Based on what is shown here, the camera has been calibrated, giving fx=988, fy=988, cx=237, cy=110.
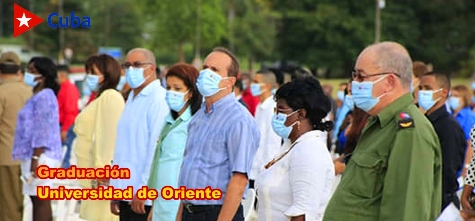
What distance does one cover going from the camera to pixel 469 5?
71.5 meters

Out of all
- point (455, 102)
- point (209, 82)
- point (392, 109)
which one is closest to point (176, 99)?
point (209, 82)

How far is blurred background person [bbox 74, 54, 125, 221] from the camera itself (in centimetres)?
867

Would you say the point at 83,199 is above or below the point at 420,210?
below

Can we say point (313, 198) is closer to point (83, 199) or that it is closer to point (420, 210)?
point (420, 210)

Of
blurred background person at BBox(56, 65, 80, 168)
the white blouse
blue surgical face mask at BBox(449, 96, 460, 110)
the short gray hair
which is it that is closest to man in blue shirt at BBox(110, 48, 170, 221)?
the white blouse

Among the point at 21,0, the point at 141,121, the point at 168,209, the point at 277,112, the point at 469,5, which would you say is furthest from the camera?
the point at 469,5

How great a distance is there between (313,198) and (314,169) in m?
0.16

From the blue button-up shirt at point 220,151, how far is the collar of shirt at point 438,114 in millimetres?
2647

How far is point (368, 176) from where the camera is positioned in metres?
4.61

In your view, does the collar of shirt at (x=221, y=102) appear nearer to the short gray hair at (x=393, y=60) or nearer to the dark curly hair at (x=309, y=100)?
the dark curly hair at (x=309, y=100)

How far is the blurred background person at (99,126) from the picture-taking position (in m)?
8.67

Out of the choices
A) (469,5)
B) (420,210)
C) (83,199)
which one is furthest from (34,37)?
(420,210)

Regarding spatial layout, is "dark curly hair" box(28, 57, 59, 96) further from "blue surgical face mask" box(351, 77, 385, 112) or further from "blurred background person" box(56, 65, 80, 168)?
"blue surgical face mask" box(351, 77, 385, 112)

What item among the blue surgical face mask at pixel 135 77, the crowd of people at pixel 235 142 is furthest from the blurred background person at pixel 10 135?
the blue surgical face mask at pixel 135 77
